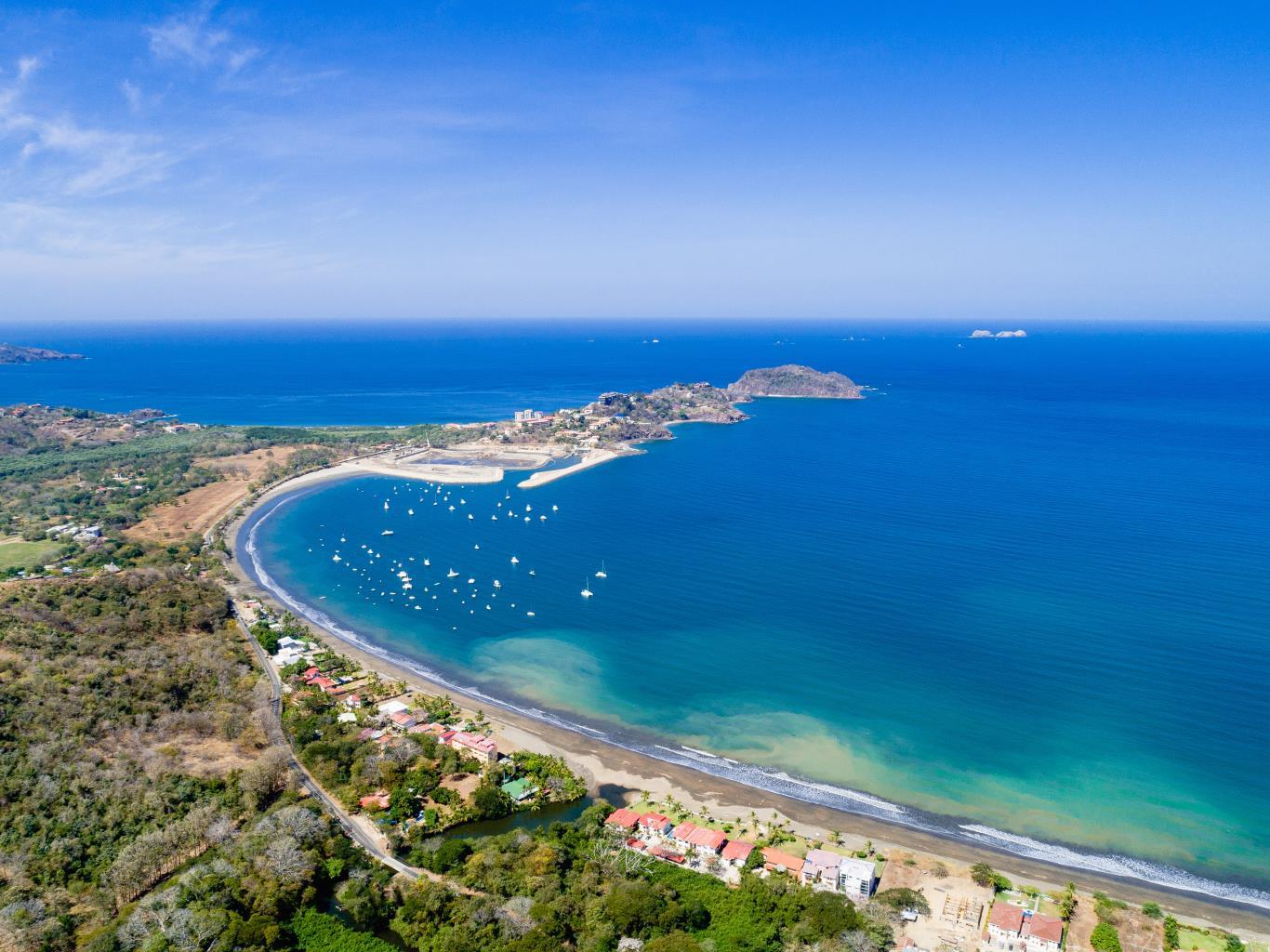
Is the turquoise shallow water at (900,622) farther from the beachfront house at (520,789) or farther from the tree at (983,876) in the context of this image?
the beachfront house at (520,789)

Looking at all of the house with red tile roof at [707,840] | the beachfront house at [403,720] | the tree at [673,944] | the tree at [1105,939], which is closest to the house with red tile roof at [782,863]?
the house with red tile roof at [707,840]

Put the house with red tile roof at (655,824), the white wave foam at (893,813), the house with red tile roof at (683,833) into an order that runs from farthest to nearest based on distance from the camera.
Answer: the house with red tile roof at (655,824) → the house with red tile roof at (683,833) → the white wave foam at (893,813)

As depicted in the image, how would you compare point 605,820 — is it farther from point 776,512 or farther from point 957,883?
point 776,512

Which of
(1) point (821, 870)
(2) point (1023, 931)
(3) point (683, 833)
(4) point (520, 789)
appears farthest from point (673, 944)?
(2) point (1023, 931)

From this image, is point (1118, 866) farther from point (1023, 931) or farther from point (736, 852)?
point (736, 852)

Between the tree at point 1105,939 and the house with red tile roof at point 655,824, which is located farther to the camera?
the house with red tile roof at point 655,824

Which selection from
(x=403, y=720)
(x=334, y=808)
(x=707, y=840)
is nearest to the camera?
(x=707, y=840)
